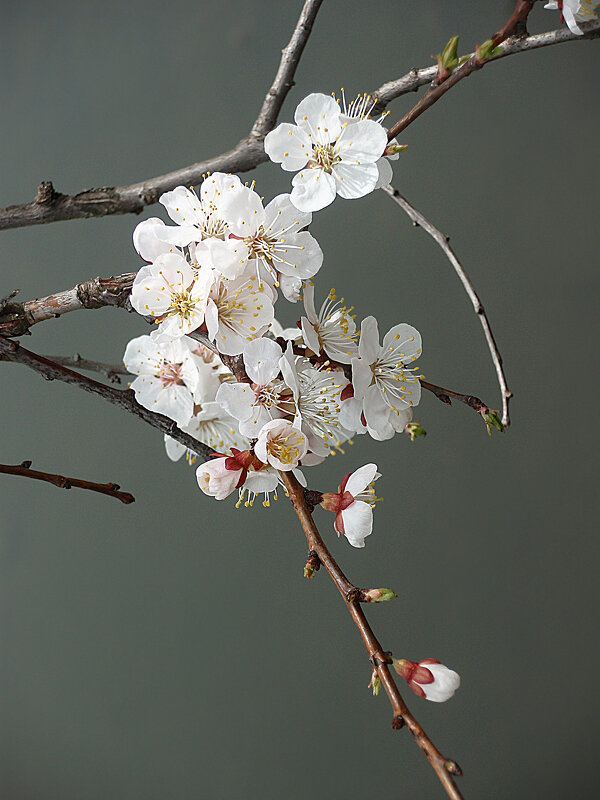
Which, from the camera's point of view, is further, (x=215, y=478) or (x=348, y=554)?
(x=348, y=554)

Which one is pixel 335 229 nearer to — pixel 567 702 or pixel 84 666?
pixel 84 666

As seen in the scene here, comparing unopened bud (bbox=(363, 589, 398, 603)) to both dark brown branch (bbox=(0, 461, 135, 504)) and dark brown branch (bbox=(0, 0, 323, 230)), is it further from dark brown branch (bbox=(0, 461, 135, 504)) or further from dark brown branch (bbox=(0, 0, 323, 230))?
dark brown branch (bbox=(0, 0, 323, 230))

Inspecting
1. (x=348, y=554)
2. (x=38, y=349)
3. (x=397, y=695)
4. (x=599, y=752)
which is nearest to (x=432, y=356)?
(x=348, y=554)

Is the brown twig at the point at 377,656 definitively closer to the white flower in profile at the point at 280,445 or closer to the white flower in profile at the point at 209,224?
the white flower in profile at the point at 280,445

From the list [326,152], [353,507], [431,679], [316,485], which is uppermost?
[316,485]

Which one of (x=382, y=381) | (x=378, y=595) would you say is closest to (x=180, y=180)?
(x=382, y=381)

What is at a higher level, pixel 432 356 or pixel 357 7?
pixel 357 7

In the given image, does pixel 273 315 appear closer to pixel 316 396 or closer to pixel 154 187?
pixel 316 396
